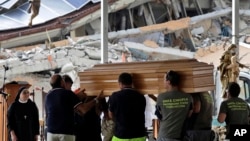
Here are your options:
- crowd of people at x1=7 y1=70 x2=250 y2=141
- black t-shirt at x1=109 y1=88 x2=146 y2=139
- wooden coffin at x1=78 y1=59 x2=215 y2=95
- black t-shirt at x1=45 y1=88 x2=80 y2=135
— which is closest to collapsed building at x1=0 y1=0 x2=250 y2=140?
crowd of people at x1=7 y1=70 x2=250 y2=141

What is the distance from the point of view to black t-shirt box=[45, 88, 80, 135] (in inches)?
217

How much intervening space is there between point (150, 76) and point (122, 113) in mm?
560

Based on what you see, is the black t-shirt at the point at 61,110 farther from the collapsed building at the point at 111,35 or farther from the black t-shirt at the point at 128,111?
the collapsed building at the point at 111,35

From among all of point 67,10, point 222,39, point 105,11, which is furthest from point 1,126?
point 222,39

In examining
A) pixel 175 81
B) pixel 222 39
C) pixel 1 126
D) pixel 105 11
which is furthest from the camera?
pixel 222 39

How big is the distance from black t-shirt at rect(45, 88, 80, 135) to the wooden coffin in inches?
12.8

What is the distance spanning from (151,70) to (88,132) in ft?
3.03

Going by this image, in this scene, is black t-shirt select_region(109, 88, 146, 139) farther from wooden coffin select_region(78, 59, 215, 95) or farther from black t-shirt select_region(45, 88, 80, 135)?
black t-shirt select_region(45, 88, 80, 135)

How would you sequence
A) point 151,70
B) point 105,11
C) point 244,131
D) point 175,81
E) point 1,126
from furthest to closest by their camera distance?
point 105,11 < point 1,126 < point 151,70 < point 175,81 < point 244,131

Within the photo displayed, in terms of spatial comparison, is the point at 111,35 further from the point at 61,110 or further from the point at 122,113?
the point at 122,113

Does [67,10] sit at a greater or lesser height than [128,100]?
greater

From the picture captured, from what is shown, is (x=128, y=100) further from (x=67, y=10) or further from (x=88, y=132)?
(x=67, y=10)

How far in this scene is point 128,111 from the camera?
5117 millimetres

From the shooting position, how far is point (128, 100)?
5.10m
